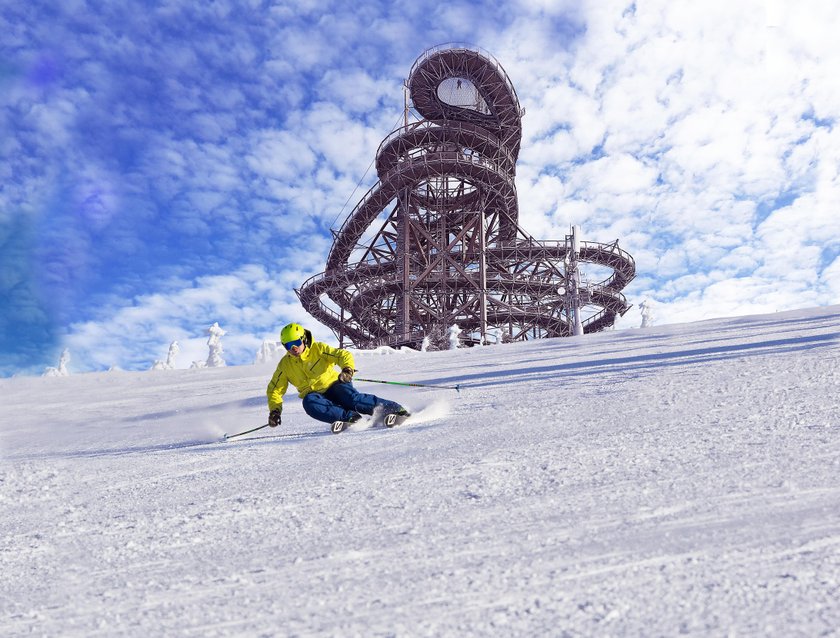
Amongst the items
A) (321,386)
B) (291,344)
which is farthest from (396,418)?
(291,344)

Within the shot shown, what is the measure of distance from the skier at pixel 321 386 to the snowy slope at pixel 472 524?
0.27 metres

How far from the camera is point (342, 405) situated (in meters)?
5.94

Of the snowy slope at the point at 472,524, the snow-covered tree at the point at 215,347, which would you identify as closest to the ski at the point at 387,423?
the snowy slope at the point at 472,524

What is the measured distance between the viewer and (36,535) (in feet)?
9.77

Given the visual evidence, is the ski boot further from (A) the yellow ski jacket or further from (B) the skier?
(A) the yellow ski jacket

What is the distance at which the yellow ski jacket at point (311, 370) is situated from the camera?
610 cm

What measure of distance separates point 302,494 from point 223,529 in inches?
20.9

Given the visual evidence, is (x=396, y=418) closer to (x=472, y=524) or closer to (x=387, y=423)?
(x=387, y=423)

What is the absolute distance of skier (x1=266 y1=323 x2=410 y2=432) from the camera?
18.7 ft

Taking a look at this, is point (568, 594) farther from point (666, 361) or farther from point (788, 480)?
point (666, 361)

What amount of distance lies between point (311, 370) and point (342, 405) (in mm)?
559

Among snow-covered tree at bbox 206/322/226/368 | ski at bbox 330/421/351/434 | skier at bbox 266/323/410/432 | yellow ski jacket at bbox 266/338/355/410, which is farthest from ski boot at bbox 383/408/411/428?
snow-covered tree at bbox 206/322/226/368

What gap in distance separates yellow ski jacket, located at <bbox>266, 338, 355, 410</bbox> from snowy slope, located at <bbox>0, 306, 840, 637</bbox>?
0.55 m

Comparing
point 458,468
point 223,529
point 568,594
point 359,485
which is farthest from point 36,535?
point 568,594
